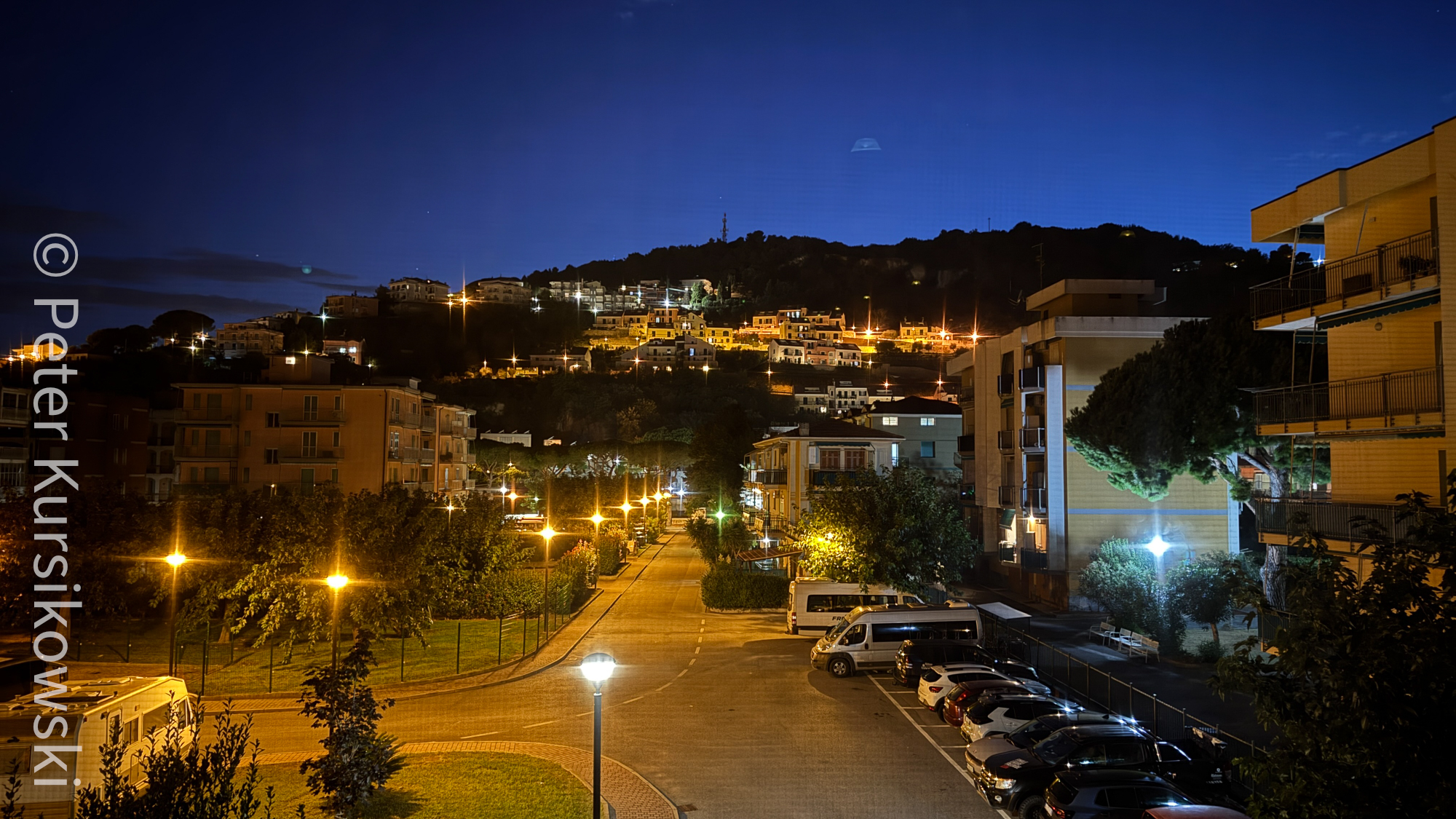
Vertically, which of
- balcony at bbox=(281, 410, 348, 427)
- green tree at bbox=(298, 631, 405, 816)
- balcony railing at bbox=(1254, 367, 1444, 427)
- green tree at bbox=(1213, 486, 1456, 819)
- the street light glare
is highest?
balcony at bbox=(281, 410, 348, 427)

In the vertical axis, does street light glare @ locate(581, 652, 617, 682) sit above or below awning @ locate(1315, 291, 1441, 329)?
below

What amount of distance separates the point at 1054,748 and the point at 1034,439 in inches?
1092

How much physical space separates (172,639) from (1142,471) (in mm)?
31328

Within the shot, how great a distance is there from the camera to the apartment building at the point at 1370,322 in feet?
58.2

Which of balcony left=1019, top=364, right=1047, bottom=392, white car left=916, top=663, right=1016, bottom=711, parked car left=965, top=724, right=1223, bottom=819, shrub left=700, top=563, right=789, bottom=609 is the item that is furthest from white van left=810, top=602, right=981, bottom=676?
balcony left=1019, top=364, right=1047, bottom=392

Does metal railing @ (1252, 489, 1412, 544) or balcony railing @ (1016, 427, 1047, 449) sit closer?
metal railing @ (1252, 489, 1412, 544)

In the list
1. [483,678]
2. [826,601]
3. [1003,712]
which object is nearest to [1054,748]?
[1003,712]

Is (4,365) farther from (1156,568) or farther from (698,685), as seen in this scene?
(1156,568)

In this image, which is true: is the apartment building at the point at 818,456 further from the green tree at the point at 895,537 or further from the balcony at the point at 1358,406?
the balcony at the point at 1358,406

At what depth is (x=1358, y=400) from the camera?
1986 cm

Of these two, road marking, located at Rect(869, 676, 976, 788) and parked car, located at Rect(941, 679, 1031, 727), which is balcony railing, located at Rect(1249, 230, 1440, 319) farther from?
road marking, located at Rect(869, 676, 976, 788)

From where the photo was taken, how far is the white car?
21.1 metres

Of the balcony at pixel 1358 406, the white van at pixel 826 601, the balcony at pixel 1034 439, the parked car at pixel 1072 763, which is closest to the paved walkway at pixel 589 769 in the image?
the parked car at pixel 1072 763

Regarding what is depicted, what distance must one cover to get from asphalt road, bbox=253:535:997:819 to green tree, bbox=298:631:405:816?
16.7 ft
